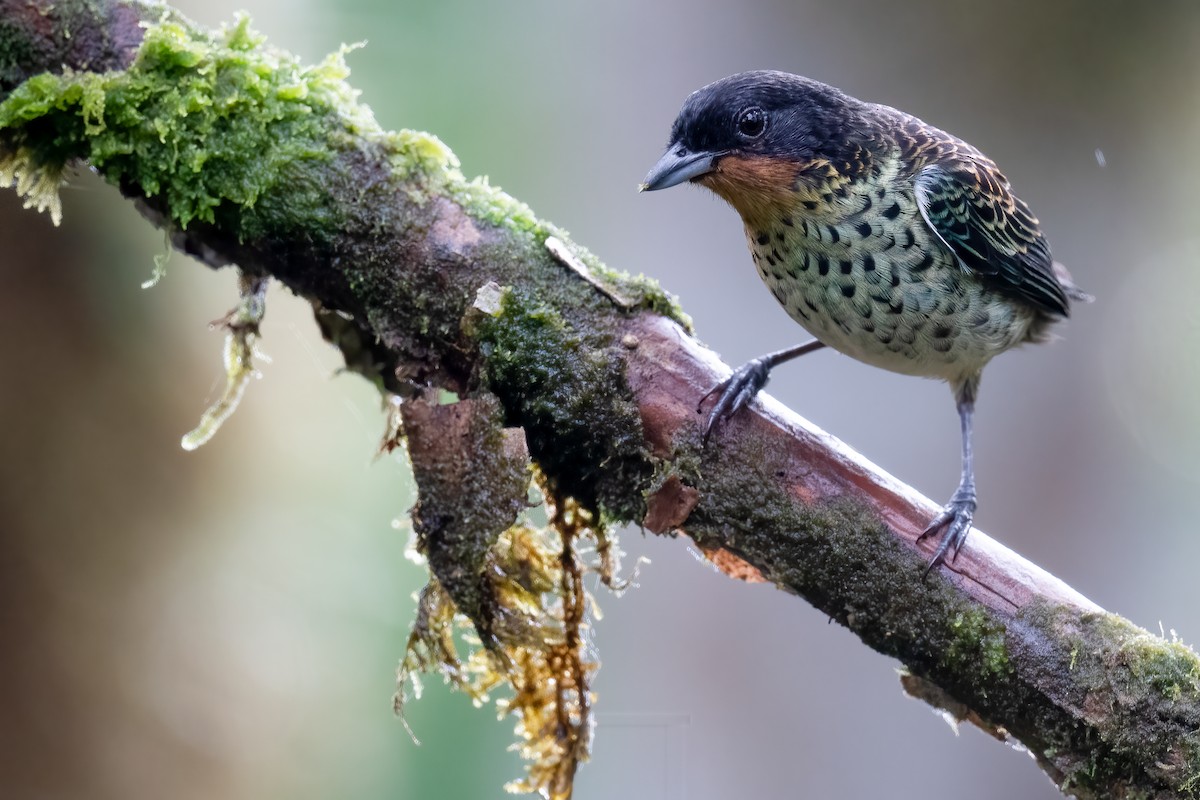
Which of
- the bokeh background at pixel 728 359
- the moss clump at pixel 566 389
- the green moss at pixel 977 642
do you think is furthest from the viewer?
the bokeh background at pixel 728 359

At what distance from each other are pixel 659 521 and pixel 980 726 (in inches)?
32.7

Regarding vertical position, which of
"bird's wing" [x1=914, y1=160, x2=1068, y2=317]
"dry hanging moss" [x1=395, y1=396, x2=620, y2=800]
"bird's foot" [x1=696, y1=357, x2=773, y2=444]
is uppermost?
"bird's wing" [x1=914, y1=160, x2=1068, y2=317]

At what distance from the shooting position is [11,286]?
300 cm

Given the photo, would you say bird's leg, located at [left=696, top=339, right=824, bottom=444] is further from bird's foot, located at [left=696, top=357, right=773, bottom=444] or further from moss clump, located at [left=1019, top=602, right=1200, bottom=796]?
moss clump, located at [left=1019, top=602, right=1200, bottom=796]

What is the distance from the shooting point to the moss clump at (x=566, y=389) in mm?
2064

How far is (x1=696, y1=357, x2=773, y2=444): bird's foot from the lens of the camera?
208 cm

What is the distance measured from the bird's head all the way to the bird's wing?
238 mm

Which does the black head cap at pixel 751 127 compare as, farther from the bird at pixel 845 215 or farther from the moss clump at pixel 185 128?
the moss clump at pixel 185 128

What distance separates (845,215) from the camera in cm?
241

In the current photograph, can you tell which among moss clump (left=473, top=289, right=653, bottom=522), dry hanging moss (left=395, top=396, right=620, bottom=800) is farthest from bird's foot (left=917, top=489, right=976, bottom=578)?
dry hanging moss (left=395, top=396, right=620, bottom=800)

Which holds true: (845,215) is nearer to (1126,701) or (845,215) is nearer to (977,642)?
(977,642)

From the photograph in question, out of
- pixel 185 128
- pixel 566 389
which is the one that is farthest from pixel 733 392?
pixel 185 128

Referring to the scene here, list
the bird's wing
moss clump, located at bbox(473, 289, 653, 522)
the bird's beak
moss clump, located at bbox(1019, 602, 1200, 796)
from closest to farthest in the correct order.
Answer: moss clump, located at bbox(1019, 602, 1200, 796), moss clump, located at bbox(473, 289, 653, 522), the bird's beak, the bird's wing

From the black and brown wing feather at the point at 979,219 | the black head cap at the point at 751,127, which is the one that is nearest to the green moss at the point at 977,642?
the black and brown wing feather at the point at 979,219
